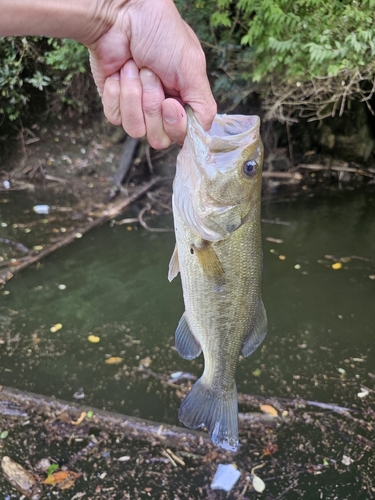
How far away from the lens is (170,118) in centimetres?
156

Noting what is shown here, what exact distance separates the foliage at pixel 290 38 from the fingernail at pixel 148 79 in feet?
10.6

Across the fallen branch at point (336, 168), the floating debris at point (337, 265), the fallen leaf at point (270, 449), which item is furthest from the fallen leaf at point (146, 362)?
the fallen branch at point (336, 168)

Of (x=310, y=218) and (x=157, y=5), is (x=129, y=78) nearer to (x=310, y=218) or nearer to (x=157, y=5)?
(x=157, y=5)

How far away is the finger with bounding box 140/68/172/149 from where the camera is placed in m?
1.57

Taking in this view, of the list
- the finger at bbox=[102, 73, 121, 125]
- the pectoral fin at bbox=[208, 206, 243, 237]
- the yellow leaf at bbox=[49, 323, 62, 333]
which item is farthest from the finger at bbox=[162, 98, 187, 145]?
the yellow leaf at bbox=[49, 323, 62, 333]

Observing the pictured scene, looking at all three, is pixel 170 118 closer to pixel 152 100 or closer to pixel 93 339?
pixel 152 100

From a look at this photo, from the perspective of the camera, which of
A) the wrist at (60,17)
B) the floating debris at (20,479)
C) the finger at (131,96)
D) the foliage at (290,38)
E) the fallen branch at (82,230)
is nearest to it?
the wrist at (60,17)

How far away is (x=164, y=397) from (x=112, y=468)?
0.61m

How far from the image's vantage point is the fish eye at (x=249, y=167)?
163cm

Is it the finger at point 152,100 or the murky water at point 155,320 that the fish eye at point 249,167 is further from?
the murky water at point 155,320

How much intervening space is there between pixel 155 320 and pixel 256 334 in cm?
197

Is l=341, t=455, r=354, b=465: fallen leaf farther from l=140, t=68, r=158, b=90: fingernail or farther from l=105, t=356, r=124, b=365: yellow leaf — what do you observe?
l=140, t=68, r=158, b=90: fingernail

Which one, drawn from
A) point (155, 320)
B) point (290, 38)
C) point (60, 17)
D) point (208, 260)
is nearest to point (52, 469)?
point (155, 320)

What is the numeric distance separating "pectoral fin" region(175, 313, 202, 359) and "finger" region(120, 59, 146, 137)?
86 centimetres
